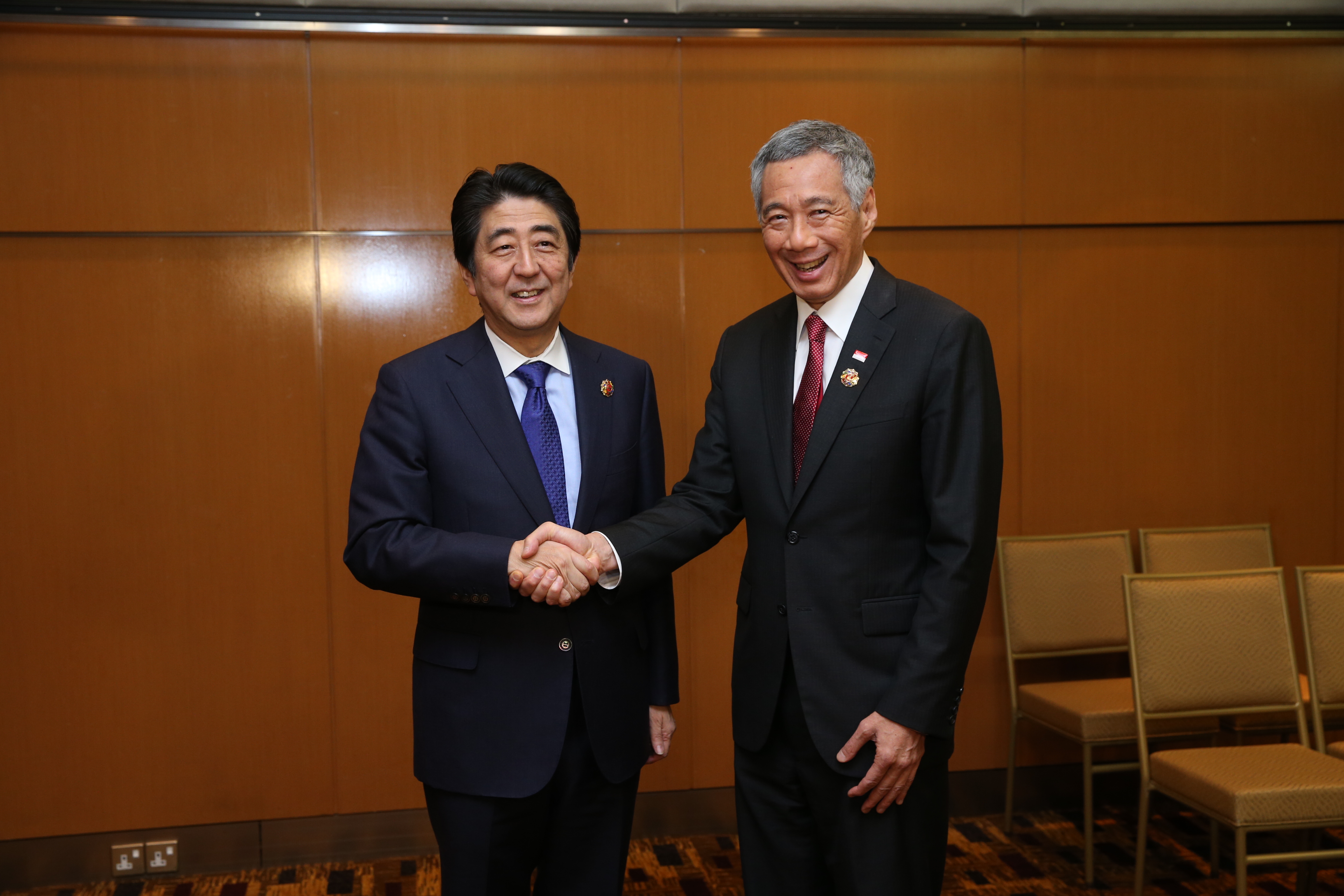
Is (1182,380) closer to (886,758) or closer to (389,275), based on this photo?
(886,758)

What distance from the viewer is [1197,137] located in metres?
4.07

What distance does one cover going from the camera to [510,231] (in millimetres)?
2145

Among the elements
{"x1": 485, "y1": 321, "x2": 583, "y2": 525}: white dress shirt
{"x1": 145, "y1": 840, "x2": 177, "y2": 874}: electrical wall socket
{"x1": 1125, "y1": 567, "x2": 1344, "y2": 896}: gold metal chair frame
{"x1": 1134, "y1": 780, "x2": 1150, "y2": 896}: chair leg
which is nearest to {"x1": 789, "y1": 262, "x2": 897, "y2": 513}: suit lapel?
{"x1": 485, "y1": 321, "x2": 583, "y2": 525}: white dress shirt

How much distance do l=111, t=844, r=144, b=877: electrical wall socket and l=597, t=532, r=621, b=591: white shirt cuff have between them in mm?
2609

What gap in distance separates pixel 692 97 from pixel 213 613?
254cm

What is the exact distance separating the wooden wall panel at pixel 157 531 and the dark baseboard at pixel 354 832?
0.19 ft

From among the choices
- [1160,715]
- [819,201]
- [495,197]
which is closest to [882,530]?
[819,201]

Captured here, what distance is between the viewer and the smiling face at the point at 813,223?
6.63ft

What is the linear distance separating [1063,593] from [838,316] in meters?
2.32

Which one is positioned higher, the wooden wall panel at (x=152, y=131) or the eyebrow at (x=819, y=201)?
the wooden wall panel at (x=152, y=131)

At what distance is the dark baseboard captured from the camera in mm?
3684

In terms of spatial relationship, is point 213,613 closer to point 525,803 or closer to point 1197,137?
point 525,803

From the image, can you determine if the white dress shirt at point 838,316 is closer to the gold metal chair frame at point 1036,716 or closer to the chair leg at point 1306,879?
the gold metal chair frame at point 1036,716

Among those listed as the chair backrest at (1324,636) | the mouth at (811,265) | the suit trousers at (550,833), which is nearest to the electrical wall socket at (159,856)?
the suit trousers at (550,833)
